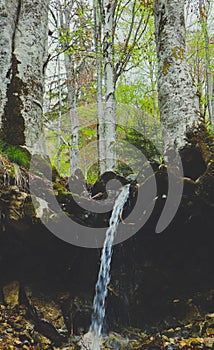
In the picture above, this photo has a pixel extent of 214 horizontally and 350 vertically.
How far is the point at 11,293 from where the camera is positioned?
3.74 m

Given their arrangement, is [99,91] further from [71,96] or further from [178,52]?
[178,52]

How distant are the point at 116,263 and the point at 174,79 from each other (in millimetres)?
3014

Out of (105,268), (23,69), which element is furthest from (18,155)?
(105,268)

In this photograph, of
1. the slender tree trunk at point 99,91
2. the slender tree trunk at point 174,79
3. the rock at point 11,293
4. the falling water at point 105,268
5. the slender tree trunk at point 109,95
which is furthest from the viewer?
the slender tree trunk at point 99,91

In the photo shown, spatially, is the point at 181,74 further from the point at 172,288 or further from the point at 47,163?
the point at 172,288

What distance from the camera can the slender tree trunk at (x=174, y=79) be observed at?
185 inches

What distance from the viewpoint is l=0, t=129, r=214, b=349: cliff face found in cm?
372

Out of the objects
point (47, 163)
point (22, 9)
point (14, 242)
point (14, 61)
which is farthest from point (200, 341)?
point (22, 9)

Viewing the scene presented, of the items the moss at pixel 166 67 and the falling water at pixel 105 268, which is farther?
the moss at pixel 166 67

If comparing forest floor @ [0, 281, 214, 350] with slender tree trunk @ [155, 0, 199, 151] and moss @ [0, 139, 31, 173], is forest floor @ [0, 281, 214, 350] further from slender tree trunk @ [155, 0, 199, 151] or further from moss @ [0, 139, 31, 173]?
slender tree trunk @ [155, 0, 199, 151]

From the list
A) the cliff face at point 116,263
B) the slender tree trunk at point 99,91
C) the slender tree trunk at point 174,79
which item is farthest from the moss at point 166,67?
the slender tree trunk at point 99,91

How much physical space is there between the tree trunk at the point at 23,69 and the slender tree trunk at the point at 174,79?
2.07 m

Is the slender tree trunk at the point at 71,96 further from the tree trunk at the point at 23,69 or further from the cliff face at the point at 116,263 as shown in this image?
the cliff face at the point at 116,263

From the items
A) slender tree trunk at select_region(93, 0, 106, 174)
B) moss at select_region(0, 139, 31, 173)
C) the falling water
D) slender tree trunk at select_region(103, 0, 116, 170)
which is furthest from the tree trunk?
slender tree trunk at select_region(93, 0, 106, 174)
